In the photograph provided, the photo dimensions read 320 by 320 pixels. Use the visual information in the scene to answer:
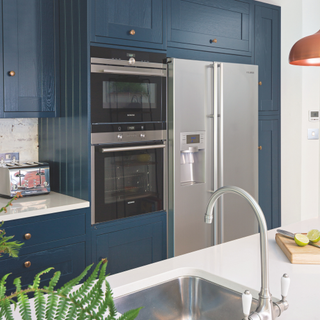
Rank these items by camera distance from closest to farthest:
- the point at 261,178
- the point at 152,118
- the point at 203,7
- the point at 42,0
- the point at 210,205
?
the point at 210,205, the point at 42,0, the point at 152,118, the point at 203,7, the point at 261,178

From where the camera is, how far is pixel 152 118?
2.71 metres

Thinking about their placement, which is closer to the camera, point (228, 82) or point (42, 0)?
point (42, 0)

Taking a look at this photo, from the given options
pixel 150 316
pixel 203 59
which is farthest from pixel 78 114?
pixel 150 316

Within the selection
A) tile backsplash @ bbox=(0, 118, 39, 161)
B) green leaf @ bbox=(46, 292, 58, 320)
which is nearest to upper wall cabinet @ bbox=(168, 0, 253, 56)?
tile backsplash @ bbox=(0, 118, 39, 161)

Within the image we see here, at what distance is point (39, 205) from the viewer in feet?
7.54

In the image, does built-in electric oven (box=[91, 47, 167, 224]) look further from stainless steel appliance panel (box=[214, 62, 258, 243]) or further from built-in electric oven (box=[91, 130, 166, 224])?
stainless steel appliance panel (box=[214, 62, 258, 243])

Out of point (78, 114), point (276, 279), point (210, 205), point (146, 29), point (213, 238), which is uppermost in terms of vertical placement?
point (146, 29)

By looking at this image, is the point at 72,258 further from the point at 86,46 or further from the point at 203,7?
the point at 203,7

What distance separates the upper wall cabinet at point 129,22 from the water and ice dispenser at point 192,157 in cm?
67

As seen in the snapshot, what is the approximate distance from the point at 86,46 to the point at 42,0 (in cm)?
47

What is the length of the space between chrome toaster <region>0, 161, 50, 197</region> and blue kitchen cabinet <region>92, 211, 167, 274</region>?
45cm

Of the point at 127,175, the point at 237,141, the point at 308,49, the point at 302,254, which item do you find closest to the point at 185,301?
the point at 302,254

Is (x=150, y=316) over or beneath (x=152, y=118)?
beneath

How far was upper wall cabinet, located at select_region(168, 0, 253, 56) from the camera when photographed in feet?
9.18
